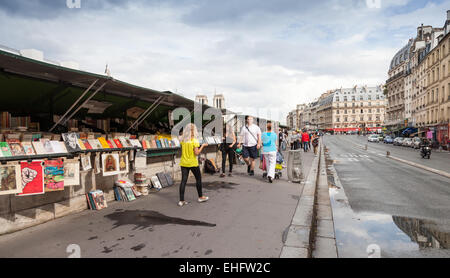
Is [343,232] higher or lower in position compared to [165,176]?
lower

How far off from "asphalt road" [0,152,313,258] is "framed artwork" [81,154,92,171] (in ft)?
2.84

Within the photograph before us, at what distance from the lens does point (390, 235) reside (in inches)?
176

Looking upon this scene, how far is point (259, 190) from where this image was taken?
7355mm

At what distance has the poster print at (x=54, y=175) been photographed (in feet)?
14.7

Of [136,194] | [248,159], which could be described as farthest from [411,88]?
[136,194]

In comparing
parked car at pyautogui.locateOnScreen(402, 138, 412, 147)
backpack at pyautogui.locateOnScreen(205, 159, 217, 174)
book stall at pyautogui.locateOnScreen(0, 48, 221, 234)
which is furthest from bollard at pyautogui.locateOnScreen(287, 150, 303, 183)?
parked car at pyautogui.locateOnScreen(402, 138, 412, 147)

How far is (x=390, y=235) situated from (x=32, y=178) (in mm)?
5756

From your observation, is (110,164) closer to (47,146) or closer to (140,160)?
(140,160)

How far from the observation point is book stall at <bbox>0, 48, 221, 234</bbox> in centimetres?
421

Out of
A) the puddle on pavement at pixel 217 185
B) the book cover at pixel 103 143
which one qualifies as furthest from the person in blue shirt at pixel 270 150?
the book cover at pixel 103 143

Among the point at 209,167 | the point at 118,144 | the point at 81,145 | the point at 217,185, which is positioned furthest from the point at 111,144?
the point at 209,167
